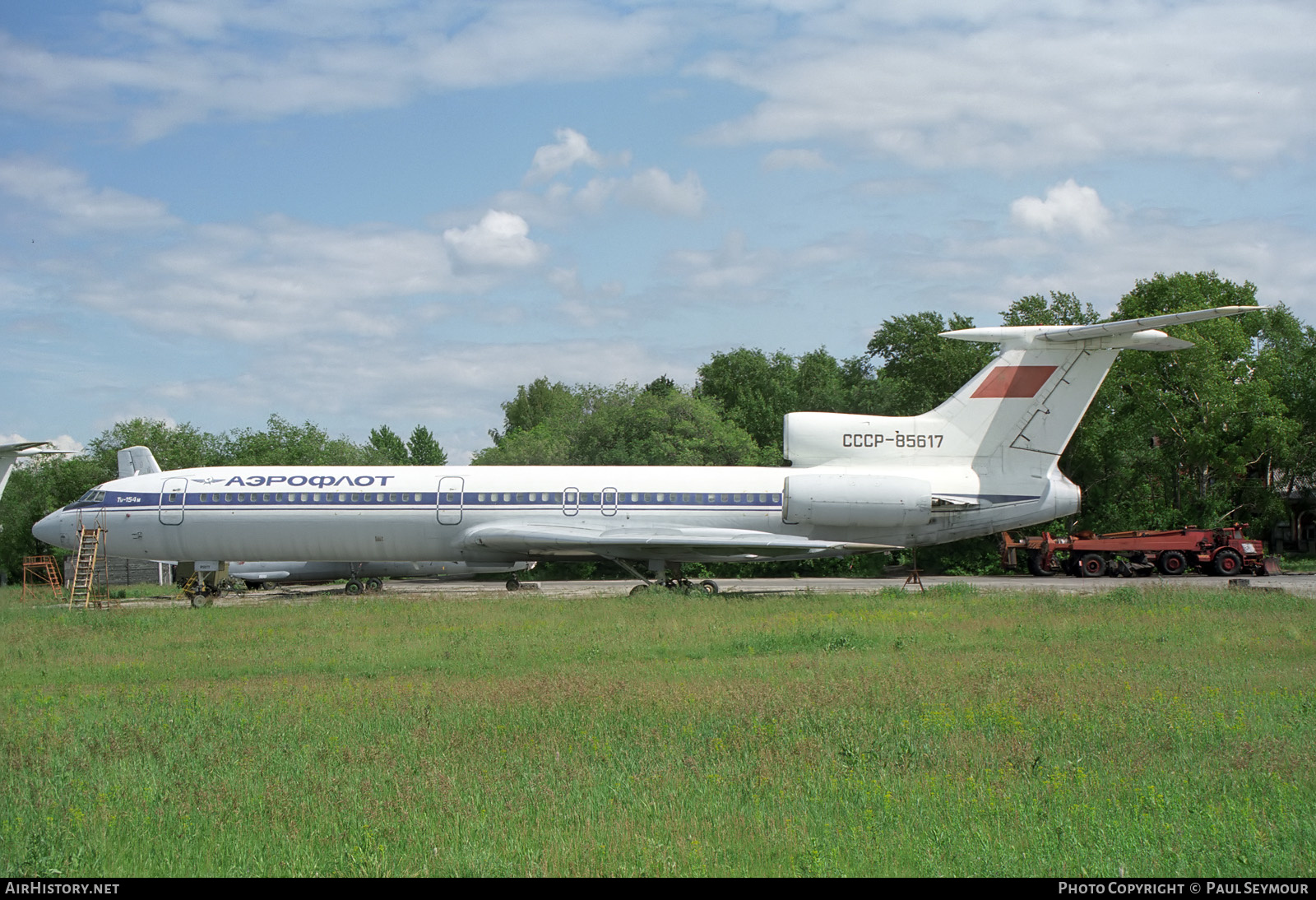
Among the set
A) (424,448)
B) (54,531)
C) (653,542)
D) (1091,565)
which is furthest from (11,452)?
(424,448)

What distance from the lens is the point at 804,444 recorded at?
24781 mm

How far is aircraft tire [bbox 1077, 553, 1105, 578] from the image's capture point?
32750 millimetres

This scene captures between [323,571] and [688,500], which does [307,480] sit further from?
[323,571]

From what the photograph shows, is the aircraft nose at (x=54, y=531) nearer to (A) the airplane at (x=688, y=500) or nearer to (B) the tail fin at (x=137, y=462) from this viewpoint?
(A) the airplane at (x=688, y=500)

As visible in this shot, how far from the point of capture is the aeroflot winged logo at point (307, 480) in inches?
989

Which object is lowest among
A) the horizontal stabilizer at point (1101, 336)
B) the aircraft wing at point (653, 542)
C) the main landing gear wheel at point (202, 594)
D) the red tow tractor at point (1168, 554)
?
the main landing gear wheel at point (202, 594)

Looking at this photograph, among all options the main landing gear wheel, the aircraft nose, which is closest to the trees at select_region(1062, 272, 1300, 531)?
the main landing gear wheel

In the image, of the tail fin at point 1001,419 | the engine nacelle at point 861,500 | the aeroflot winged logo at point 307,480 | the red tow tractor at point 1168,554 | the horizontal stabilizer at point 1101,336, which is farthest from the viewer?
the red tow tractor at point 1168,554

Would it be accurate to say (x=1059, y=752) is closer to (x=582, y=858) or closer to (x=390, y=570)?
(x=582, y=858)

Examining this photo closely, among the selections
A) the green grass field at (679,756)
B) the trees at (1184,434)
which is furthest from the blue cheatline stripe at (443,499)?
the trees at (1184,434)

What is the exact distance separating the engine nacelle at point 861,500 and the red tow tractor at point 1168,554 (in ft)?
39.4

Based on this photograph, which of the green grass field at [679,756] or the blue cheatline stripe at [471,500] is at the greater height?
the blue cheatline stripe at [471,500]

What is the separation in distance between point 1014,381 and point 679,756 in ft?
59.3
